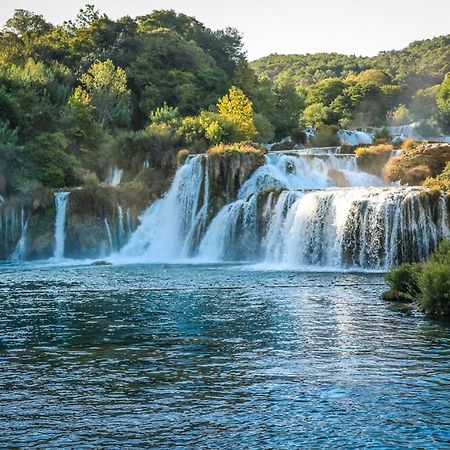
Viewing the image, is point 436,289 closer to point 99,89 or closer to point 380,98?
point 99,89

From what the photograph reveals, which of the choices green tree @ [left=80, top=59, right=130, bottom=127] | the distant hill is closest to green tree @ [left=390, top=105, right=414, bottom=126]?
the distant hill

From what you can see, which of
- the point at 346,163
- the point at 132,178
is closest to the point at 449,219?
A: the point at 346,163

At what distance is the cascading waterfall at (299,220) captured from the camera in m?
36.0

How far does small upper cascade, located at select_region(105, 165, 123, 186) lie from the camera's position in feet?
186

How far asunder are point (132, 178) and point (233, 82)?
3211 cm

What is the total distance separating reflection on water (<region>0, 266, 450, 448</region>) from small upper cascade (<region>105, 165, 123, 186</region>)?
3174 cm

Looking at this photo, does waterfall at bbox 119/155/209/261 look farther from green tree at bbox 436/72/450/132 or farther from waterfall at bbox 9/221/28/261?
green tree at bbox 436/72/450/132

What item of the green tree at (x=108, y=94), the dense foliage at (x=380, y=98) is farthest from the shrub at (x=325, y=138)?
the dense foliage at (x=380, y=98)

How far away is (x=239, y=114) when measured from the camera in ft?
209

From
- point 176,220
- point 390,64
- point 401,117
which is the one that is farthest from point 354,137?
point 390,64

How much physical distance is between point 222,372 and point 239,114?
51.3 meters

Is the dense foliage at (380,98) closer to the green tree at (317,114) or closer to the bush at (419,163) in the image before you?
the green tree at (317,114)

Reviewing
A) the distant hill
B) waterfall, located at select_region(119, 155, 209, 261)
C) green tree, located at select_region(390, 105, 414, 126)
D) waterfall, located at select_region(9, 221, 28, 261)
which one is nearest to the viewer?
waterfall, located at select_region(119, 155, 209, 261)

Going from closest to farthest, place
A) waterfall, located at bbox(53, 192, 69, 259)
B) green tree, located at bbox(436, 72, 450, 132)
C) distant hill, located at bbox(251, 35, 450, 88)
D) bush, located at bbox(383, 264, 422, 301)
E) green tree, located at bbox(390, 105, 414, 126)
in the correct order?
bush, located at bbox(383, 264, 422, 301) → waterfall, located at bbox(53, 192, 69, 259) → green tree, located at bbox(436, 72, 450, 132) → green tree, located at bbox(390, 105, 414, 126) → distant hill, located at bbox(251, 35, 450, 88)
